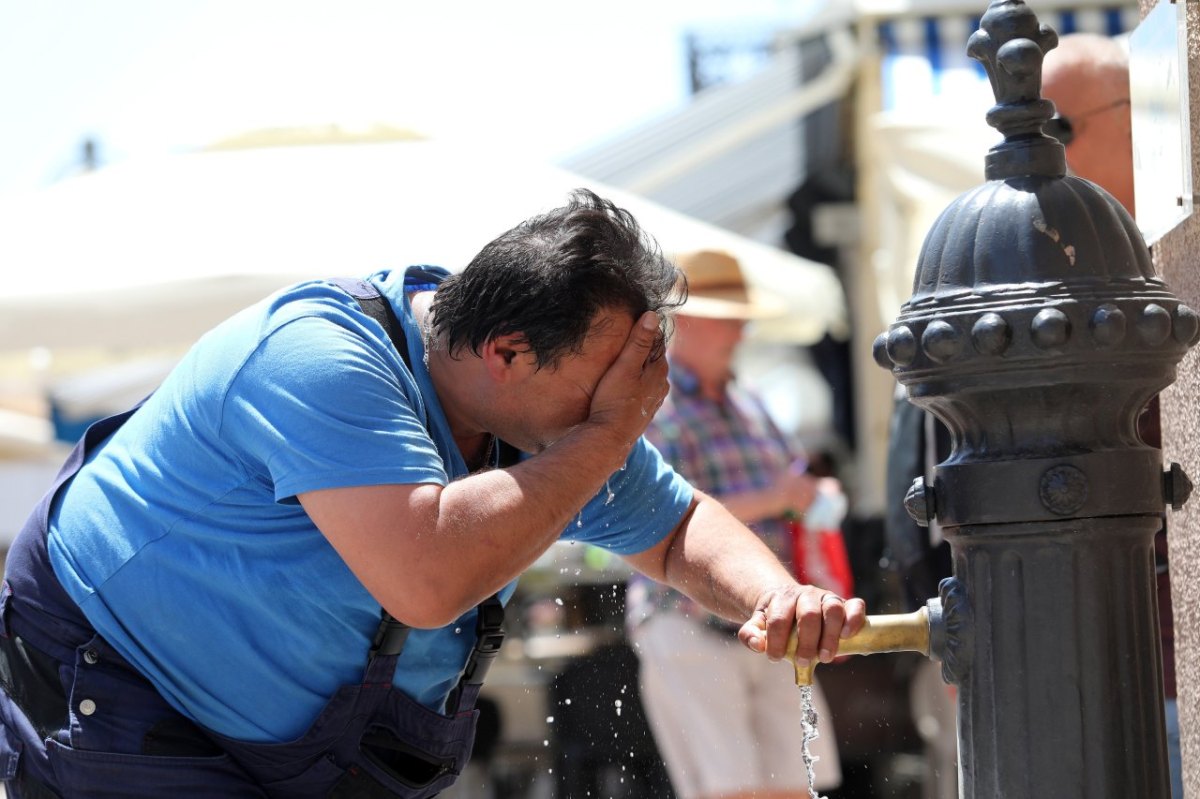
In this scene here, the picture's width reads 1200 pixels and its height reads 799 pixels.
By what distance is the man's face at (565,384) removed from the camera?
2018 millimetres

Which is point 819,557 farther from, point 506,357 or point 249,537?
point 249,537

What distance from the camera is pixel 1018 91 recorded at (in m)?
1.56

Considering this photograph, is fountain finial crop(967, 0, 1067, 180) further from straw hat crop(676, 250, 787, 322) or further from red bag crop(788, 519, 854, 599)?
straw hat crop(676, 250, 787, 322)

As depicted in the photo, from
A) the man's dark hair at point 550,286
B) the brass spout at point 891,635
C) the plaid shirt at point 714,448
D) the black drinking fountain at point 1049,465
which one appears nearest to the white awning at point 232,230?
the plaid shirt at point 714,448

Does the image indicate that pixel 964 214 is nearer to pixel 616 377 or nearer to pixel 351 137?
pixel 616 377

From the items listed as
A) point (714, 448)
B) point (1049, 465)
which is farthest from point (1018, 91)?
point (714, 448)

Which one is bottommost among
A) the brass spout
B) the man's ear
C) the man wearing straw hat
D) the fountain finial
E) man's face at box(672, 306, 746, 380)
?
the man wearing straw hat

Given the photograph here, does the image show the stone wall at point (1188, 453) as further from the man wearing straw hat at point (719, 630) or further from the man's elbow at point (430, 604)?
the man wearing straw hat at point (719, 630)

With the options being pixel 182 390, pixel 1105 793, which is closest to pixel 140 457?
pixel 182 390

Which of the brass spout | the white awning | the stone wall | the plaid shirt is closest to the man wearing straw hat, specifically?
the plaid shirt

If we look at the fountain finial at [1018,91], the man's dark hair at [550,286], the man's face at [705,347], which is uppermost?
the fountain finial at [1018,91]

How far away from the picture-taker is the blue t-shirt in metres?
1.92

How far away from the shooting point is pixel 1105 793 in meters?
1.48

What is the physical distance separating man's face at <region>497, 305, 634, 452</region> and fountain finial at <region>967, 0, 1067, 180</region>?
1.96 ft
